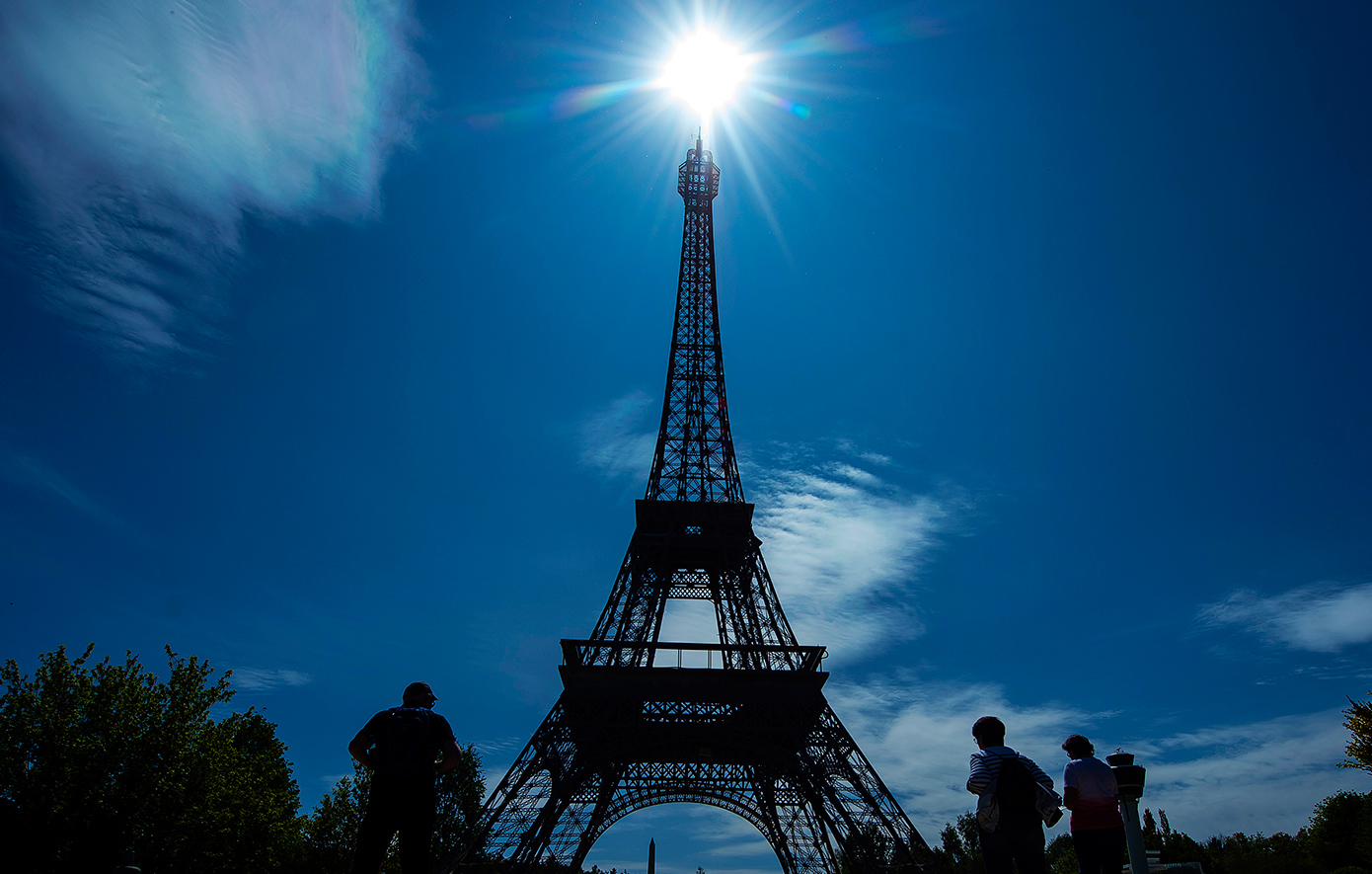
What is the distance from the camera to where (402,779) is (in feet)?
19.6

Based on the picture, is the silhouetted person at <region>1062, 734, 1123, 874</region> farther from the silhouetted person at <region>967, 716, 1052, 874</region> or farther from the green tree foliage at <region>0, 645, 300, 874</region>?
the green tree foliage at <region>0, 645, 300, 874</region>

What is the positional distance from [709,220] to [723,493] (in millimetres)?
18346

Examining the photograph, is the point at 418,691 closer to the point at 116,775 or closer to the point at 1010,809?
the point at 1010,809

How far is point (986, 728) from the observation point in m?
6.40

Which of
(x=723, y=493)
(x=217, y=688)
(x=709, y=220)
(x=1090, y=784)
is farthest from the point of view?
Answer: (x=709, y=220)

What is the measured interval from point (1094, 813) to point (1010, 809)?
1.79 metres

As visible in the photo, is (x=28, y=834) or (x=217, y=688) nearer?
(x=28, y=834)

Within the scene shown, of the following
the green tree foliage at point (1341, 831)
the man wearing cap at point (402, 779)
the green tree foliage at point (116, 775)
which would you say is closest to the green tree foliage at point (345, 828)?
the green tree foliage at point (116, 775)

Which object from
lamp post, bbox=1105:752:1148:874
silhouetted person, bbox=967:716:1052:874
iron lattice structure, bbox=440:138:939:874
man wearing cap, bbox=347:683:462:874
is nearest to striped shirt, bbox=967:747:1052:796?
silhouetted person, bbox=967:716:1052:874

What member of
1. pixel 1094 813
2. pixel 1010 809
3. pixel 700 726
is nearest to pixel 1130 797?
pixel 1094 813

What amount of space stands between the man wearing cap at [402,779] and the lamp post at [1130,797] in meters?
6.46

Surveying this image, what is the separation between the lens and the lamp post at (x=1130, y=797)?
760cm

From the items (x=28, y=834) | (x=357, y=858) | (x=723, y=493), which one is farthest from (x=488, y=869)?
(x=357, y=858)

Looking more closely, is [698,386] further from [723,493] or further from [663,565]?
[663,565]
